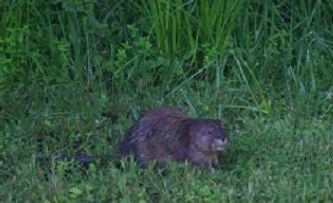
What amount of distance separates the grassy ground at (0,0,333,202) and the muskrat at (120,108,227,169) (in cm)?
13

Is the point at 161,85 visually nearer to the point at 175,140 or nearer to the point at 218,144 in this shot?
the point at 175,140

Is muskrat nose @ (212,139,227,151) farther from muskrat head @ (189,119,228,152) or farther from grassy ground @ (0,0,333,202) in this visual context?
grassy ground @ (0,0,333,202)

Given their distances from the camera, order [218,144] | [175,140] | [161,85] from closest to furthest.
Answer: [218,144] → [175,140] → [161,85]

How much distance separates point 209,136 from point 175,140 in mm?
215

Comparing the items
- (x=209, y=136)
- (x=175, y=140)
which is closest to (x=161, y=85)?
(x=175, y=140)

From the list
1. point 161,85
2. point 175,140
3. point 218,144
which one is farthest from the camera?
point 161,85

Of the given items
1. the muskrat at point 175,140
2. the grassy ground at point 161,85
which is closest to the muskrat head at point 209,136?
the muskrat at point 175,140

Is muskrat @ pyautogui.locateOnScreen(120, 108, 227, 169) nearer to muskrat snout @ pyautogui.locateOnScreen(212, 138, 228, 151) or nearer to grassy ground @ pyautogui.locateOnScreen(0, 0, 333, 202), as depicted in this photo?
muskrat snout @ pyautogui.locateOnScreen(212, 138, 228, 151)

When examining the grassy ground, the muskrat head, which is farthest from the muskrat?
the grassy ground

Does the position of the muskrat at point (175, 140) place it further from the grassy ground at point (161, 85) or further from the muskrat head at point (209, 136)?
the grassy ground at point (161, 85)

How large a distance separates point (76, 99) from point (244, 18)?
142cm

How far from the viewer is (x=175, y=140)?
605cm

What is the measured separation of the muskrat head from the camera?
19.5ft

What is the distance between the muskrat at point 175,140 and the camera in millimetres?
5957
